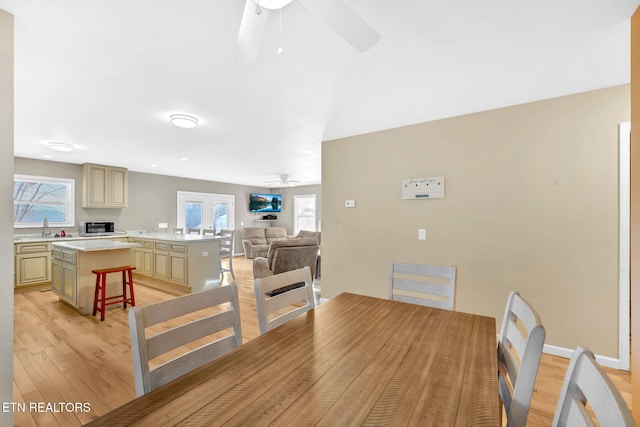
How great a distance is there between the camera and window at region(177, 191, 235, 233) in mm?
7115

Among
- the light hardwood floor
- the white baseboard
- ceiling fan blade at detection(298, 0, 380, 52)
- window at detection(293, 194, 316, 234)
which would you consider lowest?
the light hardwood floor

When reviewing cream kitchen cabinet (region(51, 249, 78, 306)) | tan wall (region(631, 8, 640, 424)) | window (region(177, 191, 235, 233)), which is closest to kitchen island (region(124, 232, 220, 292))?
cream kitchen cabinet (region(51, 249, 78, 306))

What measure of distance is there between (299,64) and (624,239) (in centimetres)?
287

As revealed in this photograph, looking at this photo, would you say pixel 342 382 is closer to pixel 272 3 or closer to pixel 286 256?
pixel 272 3

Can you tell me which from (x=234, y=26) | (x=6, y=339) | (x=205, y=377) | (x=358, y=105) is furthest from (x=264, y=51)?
(x=6, y=339)

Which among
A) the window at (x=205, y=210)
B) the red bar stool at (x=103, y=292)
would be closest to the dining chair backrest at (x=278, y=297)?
the red bar stool at (x=103, y=292)

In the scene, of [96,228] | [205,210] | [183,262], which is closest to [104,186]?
[96,228]

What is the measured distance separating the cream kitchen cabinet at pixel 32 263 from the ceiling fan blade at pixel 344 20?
19.5 feet

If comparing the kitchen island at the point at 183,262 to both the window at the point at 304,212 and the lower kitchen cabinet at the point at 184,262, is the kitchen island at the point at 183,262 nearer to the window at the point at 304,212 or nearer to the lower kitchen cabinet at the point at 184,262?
the lower kitchen cabinet at the point at 184,262

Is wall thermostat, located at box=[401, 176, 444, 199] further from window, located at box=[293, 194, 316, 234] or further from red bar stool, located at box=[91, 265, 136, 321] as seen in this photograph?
window, located at box=[293, 194, 316, 234]

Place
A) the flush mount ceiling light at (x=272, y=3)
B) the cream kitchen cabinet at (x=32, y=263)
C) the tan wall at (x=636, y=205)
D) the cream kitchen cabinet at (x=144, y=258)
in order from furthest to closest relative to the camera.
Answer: the cream kitchen cabinet at (x=144, y=258) < the cream kitchen cabinet at (x=32, y=263) < the tan wall at (x=636, y=205) < the flush mount ceiling light at (x=272, y=3)

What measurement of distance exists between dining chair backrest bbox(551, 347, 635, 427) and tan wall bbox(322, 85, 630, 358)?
7.38 feet

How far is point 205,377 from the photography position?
85 cm

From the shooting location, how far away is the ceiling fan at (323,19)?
1115 millimetres
